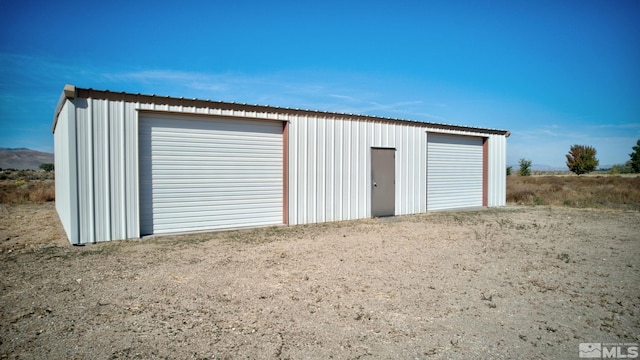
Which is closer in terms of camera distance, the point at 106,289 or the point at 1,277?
the point at 106,289

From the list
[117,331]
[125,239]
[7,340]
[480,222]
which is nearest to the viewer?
[7,340]

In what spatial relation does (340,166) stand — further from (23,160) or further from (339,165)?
(23,160)

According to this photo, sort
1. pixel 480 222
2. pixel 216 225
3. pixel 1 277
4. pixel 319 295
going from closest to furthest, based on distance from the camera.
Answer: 1. pixel 319 295
2. pixel 1 277
3. pixel 216 225
4. pixel 480 222

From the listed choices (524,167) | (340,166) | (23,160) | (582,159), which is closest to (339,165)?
(340,166)

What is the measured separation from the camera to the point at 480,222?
11.8 m

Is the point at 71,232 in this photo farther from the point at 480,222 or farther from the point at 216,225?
Answer: the point at 480,222

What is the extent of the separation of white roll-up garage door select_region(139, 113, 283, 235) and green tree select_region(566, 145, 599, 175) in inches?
2559

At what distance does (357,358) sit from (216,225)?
26.0ft

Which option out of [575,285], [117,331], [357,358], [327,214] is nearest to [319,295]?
[357,358]

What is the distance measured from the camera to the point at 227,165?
10.6 m

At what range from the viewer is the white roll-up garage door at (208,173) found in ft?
31.1
